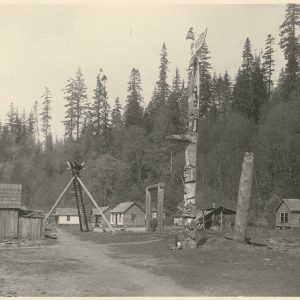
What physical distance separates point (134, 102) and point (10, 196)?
7655cm

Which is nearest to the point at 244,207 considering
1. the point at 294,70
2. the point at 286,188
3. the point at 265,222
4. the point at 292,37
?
the point at 265,222

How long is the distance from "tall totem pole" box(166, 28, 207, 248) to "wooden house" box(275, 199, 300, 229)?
118 feet

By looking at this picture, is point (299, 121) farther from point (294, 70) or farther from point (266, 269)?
point (266, 269)

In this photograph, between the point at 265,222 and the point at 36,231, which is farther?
the point at 265,222

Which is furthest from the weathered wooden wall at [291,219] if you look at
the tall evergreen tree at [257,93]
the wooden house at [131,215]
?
the tall evergreen tree at [257,93]

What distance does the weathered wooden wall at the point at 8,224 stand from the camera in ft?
90.9

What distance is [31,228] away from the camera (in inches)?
1122

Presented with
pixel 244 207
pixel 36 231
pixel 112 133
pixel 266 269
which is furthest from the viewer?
pixel 112 133

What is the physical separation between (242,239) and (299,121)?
47.6 metres

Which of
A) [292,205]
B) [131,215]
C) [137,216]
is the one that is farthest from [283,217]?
[131,215]

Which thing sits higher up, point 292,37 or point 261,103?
point 292,37

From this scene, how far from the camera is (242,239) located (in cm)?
1958

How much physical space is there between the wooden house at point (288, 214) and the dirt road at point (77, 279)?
39.7 meters

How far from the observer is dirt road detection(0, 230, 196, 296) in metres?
10.5
